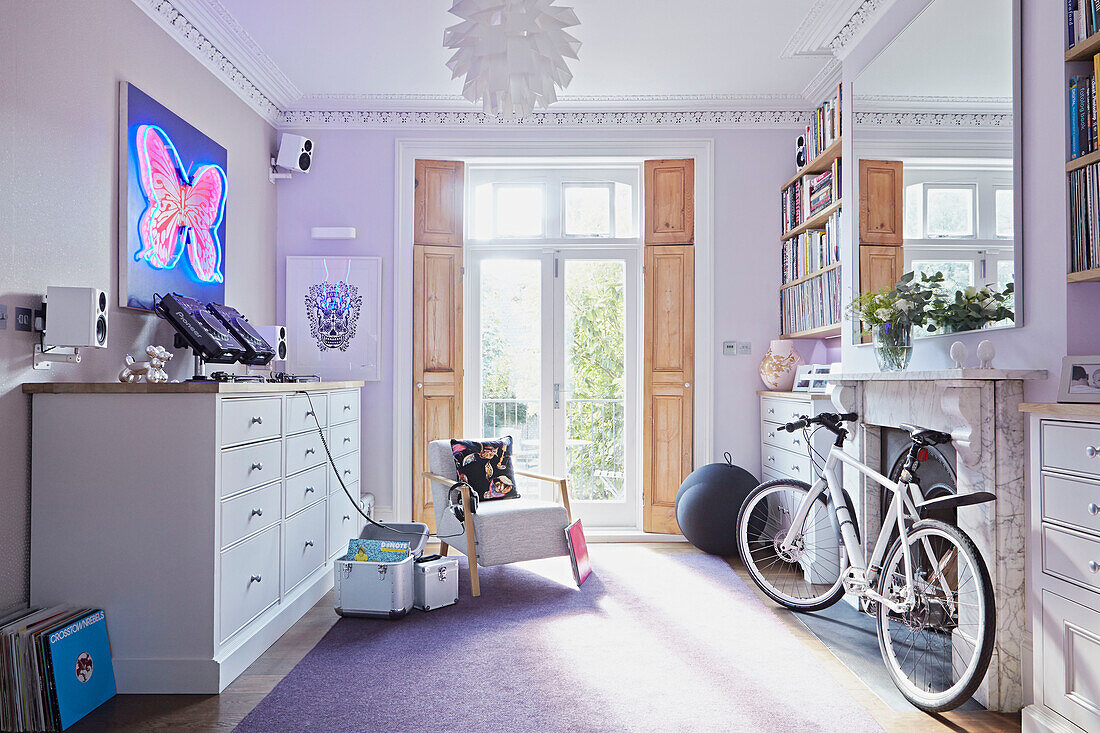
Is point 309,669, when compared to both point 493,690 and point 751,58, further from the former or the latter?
point 751,58

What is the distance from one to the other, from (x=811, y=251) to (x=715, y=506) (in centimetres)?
160

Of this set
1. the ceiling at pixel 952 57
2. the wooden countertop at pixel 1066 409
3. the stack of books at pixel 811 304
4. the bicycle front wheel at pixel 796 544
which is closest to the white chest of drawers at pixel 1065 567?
the wooden countertop at pixel 1066 409

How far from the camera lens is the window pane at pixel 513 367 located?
492 centimetres

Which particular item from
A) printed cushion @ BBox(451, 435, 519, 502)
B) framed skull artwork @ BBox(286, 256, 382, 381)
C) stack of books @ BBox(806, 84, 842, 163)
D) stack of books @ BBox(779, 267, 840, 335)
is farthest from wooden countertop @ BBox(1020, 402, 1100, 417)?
framed skull artwork @ BBox(286, 256, 382, 381)

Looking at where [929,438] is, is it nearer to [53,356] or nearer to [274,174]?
[53,356]

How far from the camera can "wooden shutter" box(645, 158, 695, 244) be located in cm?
483

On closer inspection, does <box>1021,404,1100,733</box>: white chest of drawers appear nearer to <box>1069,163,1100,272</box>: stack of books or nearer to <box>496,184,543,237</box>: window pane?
<box>1069,163,1100,272</box>: stack of books

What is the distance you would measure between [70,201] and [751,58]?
11.3 ft

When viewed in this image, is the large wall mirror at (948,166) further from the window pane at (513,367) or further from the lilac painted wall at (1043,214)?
the window pane at (513,367)

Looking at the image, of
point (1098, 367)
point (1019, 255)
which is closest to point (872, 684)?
point (1098, 367)

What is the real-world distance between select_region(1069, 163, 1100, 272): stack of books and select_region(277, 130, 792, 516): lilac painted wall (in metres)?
2.62

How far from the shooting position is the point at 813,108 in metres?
4.72

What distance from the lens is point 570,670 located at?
8.76ft

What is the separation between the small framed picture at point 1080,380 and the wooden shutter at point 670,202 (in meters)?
2.94
